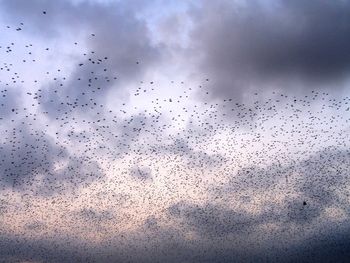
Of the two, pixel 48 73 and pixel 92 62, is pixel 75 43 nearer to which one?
pixel 92 62

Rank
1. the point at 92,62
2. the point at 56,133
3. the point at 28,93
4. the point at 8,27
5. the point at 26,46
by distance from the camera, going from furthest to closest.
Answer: the point at 56,133
the point at 28,93
the point at 92,62
the point at 26,46
the point at 8,27

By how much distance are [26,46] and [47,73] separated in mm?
3335

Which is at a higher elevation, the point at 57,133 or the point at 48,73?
the point at 48,73

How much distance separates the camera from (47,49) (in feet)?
72.9

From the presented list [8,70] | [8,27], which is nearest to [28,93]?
[8,70]

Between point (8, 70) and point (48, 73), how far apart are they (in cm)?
361

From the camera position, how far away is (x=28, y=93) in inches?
985

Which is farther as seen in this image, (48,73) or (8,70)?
(48,73)

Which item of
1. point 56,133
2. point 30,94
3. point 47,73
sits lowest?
point 56,133

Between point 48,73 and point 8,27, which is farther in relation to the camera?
point 48,73

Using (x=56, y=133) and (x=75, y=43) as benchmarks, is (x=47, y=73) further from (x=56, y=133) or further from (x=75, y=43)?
(x=56, y=133)

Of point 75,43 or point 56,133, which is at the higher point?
point 75,43

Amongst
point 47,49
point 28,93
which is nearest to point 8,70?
point 28,93

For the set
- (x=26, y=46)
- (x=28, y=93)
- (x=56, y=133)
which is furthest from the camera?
(x=56, y=133)
